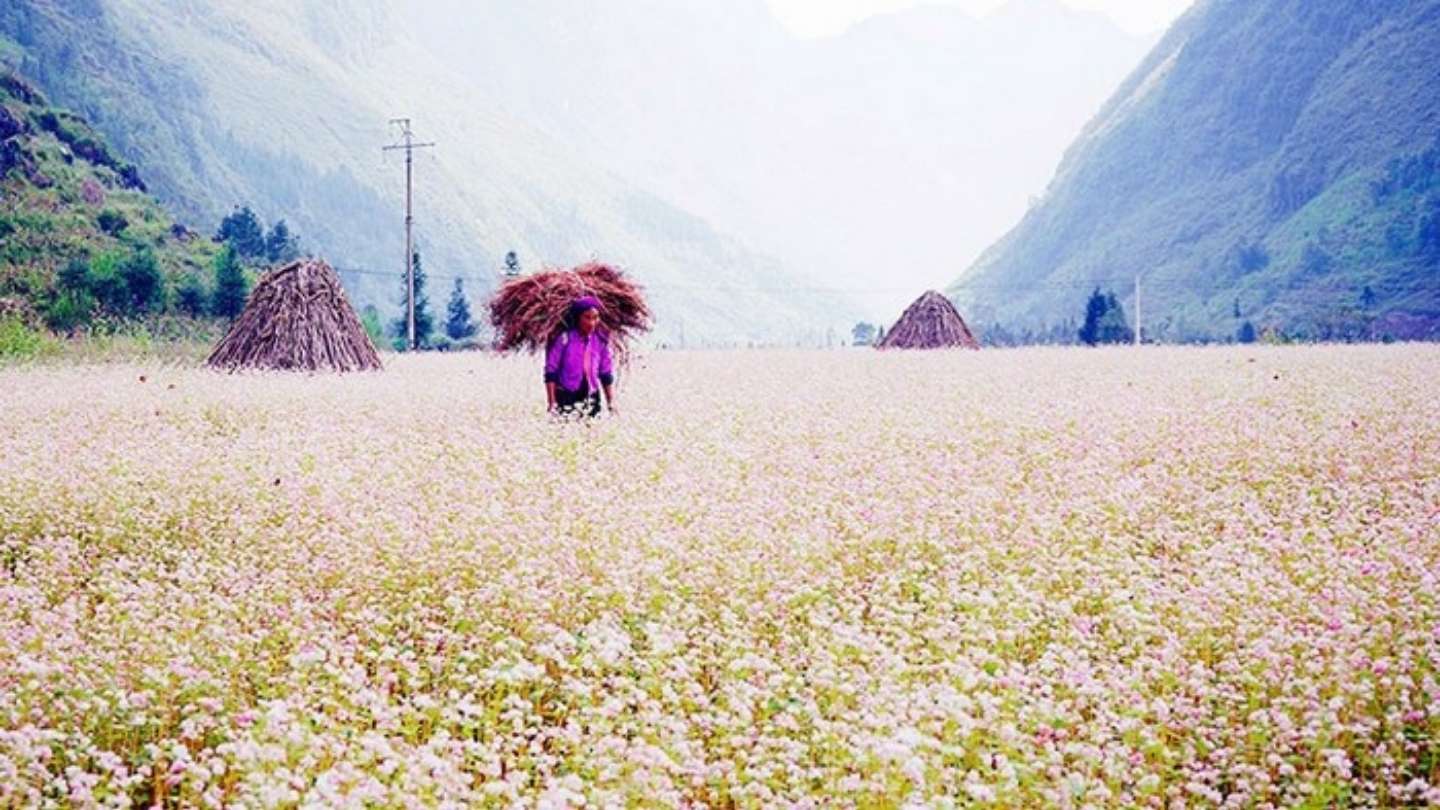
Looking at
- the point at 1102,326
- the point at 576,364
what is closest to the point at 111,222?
the point at 576,364

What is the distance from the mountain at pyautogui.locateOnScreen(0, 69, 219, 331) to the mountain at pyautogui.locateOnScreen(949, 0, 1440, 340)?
69.2 m

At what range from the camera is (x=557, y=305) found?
1531 cm

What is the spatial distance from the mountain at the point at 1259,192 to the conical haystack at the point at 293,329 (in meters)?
73.7

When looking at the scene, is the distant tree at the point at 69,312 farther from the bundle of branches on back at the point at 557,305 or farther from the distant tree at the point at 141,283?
the bundle of branches on back at the point at 557,305

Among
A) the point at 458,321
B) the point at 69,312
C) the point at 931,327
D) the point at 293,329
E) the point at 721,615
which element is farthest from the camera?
the point at 458,321

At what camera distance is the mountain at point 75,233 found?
43531mm

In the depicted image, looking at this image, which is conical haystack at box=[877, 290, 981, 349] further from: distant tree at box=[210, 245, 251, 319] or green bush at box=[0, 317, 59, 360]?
green bush at box=[0, 317, 59, 360]

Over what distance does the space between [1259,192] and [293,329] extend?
412 ft

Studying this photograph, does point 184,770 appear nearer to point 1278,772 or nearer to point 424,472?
point 1278,772

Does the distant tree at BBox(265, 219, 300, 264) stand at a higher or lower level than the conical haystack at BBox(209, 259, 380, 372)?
higher

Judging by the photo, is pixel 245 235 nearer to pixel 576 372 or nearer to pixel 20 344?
pixel 20 344

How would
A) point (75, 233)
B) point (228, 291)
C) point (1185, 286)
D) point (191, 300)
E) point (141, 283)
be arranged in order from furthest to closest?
1. point (1185, 286)
2. point (75, 233)
3. point (191, 300)
4. point (228, 291)
5. point (141, 283)

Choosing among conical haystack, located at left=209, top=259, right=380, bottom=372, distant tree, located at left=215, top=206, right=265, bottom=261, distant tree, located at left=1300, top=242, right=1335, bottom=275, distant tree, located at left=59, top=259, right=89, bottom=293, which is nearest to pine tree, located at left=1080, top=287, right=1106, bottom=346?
distant tree, located at left=1300, top=242, right=1335, bottom=275

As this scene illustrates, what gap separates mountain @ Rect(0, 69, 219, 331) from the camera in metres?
43.5
